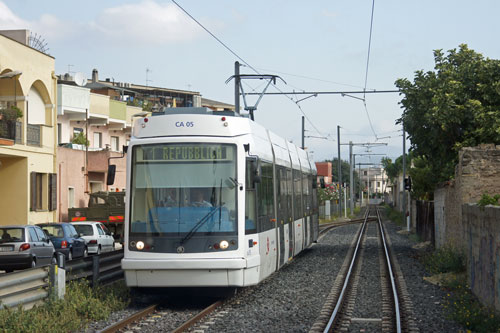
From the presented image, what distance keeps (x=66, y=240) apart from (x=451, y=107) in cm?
1287

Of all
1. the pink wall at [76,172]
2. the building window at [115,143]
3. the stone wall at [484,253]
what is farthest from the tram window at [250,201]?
the building window at [115,143]

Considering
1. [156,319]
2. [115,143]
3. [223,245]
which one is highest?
[115,143]

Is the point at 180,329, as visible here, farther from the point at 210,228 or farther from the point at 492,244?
the point at 492,244

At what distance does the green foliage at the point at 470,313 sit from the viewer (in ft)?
36.3

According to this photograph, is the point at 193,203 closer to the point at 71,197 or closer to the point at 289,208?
the point at 289,208

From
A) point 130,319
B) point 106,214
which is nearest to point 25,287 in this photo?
point 130,319

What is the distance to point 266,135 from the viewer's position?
646 inches

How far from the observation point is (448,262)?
19.0 metres

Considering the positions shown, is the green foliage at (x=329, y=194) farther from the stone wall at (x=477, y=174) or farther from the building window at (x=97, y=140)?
the stone wall at (x=477, y=174)

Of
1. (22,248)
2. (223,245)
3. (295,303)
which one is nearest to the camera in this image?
(223,245)

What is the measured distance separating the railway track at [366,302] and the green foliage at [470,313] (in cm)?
70

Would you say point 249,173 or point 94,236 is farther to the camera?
point 94,236

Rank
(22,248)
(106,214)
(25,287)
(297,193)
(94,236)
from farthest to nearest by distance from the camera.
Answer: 1. (106,214)
2. (94,236)
3. (22,248)
4. (297,193)
5. (25,287)

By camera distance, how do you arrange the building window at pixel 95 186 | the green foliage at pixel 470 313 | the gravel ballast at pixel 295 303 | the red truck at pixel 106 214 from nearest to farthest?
the green foliage at pixel 470 313 → the gravel ballast at pixel 295 303 → the red truck at pixel 106 214 → the building window at pixel 95 186
